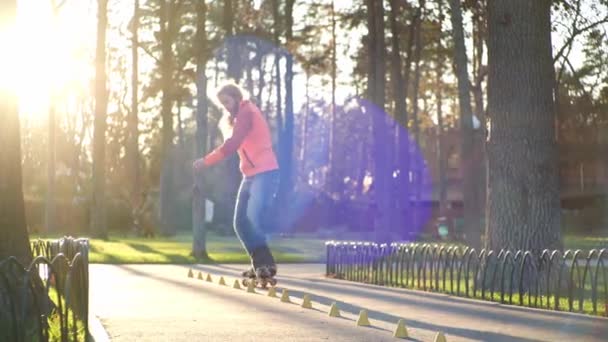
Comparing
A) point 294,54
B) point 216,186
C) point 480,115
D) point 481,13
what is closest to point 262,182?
point 481,13

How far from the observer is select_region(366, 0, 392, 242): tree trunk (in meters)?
30.4

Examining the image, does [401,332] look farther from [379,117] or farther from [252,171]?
[379,117]

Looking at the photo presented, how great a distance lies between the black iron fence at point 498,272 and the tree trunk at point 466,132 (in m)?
9.74

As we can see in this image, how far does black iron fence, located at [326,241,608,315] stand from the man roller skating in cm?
221

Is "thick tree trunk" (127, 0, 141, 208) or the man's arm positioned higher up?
"thick tree trunk" (127, 0, 141, 208)

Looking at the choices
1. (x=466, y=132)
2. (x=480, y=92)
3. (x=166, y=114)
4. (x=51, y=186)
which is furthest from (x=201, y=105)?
(x=51, y=186)

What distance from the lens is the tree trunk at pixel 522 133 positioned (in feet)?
45.5

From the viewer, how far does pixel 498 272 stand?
13.6 meters

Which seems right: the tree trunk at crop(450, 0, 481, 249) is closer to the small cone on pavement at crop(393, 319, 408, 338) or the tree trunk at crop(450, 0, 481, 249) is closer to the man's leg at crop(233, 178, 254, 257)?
the man's leg at crop(233, 178, 254, 257)

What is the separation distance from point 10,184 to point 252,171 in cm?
389

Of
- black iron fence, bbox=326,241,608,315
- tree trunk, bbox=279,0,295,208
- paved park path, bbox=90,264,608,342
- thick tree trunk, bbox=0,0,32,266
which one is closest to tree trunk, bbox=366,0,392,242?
black iron fence, bbox=326,241,608,315

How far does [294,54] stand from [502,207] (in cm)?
3723

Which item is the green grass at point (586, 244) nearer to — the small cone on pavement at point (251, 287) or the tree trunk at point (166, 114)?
the tree trunk at point (166, 114)

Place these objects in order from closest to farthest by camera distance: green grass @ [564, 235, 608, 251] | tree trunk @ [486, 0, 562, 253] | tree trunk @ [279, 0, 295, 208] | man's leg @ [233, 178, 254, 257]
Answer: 1. man's leg @ [233, 178, 254, 257]
2. tree trunk @ [486, 0, 562, 253]
3. green grass @ [564, 235, 608, 251]
4. tree trunk @ [279, 0, 295, 208]
